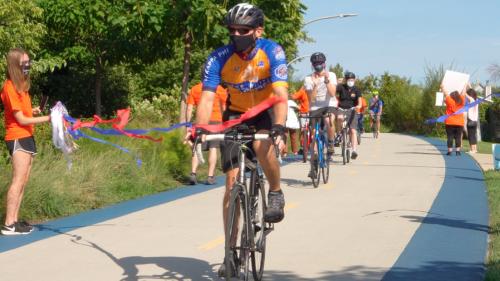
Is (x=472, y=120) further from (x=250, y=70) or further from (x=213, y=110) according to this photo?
(x=250, y=70)

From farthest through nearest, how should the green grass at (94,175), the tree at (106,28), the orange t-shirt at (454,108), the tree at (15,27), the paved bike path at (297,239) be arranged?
the orange t-shirt at (454,108)
the tree at (106,28)
the tree at (15,27)
the green grass at (94,175)
the paved bike path at (297,239)

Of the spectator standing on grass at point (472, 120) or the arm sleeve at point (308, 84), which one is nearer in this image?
the arm sleeve at point (308, 84)

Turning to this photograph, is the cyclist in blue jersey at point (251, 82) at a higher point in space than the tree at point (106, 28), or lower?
lower

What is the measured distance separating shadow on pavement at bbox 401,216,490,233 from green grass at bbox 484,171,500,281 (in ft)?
0.43

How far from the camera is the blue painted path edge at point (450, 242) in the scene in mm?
7336

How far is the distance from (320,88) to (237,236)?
9362mm

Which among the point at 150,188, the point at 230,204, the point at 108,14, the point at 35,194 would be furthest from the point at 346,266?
the point at 108,14

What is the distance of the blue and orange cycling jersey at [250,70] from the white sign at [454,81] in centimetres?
1071

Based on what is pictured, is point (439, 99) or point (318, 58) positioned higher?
point (318, 58)

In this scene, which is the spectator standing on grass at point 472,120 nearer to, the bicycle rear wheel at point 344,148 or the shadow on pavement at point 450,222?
the bicycle rear wheel at point 344,148

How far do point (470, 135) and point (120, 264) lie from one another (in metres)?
19.4

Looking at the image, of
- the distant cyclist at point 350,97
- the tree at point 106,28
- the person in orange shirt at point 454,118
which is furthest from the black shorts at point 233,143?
the person in orange shirt at point 454,118

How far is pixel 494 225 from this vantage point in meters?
9.94

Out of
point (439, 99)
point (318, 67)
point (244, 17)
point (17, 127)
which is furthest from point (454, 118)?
point (244, 17)
